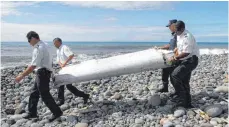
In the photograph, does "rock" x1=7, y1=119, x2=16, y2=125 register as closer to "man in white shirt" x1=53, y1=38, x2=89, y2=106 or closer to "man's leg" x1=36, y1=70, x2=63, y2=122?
"man's leg" x1=36, y1=70, x2=63, y2=122

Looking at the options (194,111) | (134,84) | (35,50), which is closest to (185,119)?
(194,111)

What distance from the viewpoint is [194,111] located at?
760 centimetres

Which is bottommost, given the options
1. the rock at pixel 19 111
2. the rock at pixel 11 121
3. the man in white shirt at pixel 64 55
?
the rock at pixel 11 121

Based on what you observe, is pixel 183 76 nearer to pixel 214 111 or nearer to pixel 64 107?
pixel 214 111

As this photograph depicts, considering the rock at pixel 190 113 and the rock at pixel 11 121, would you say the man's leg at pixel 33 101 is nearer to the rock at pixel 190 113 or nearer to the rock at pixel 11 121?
the rock at pixel 11 121

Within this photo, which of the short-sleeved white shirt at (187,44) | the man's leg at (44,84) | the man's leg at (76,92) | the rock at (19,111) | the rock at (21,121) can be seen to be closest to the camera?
the short-sleeved white shirt at (187,44)

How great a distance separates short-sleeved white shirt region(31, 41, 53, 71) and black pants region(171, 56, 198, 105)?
2.79 meters

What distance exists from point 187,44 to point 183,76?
0.76 m

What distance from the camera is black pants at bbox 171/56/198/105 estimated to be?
748 cm

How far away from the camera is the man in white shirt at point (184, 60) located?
7277mm

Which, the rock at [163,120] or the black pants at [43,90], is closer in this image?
the rock at [163,120]

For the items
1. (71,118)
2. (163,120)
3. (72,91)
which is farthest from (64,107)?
(163,120)

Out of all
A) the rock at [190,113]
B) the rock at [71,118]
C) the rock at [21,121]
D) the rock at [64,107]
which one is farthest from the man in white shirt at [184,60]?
the rock at [21,121]

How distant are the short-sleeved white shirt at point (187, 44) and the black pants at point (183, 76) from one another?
15 centimetres
